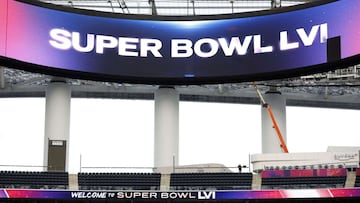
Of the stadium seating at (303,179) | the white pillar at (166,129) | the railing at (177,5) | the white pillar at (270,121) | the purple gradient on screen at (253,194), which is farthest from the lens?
the white pillar at (270,121)

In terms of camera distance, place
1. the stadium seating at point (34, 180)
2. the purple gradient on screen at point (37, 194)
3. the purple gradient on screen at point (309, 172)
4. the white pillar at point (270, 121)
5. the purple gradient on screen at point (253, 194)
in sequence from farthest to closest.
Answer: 1. the white pillar at point (270, 121)
2. the purple gradient on screen at point (309, 172)
3. the stadium seating at point (34, 180)
4. the purple gradient on screen at point (37, 194)
5. the purple gradient on screen at point (253, 194)

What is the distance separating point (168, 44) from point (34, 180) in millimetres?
9166

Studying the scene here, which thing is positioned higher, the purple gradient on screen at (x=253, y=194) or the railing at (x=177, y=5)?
the railing at (x=177, y=5)

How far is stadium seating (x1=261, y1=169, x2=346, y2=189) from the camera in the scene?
80.6 ft

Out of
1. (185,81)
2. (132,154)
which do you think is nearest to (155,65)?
(185,81)

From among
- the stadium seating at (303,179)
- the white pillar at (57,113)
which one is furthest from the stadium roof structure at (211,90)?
the stadium seating at (303,179)

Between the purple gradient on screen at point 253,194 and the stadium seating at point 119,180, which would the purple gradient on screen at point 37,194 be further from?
the stadium seating at point 119,180

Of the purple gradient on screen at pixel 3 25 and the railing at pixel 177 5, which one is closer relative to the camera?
the purple gradient on screen at pixel 3 25

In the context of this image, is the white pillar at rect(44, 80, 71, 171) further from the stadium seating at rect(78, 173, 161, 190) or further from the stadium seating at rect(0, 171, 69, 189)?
the stadium seating at rect(78, 173, 161, 190)

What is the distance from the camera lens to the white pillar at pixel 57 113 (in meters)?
34.8

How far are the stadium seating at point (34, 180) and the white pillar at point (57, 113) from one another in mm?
7924

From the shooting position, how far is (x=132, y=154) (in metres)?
39.0

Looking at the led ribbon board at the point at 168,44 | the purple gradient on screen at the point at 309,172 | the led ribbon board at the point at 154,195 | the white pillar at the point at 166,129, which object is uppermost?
the led ribbon board at the point at 168,44

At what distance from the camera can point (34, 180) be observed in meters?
25.9
